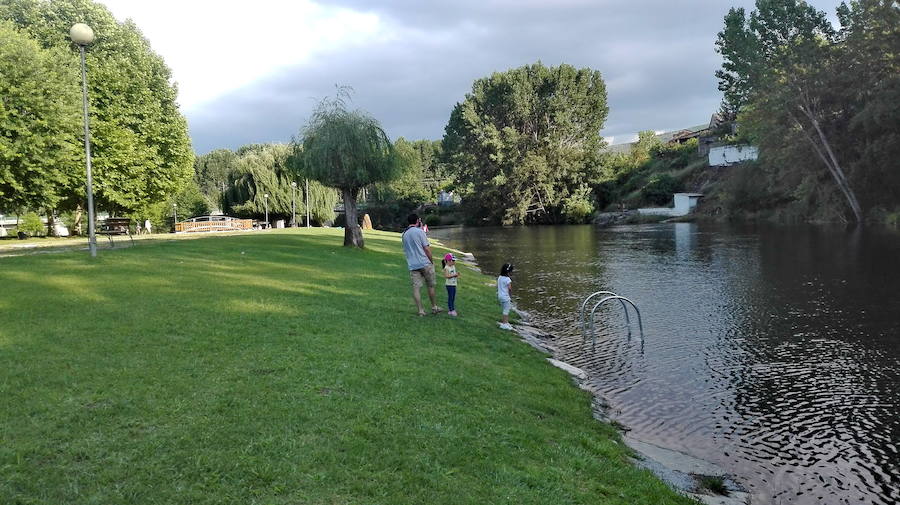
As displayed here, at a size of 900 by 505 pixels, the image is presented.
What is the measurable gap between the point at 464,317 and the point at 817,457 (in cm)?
763

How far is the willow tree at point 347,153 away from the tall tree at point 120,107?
15.3m

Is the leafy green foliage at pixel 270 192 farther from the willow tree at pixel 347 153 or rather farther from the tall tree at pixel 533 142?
the willow tree at pixel 347 153

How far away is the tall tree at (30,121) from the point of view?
959 inches

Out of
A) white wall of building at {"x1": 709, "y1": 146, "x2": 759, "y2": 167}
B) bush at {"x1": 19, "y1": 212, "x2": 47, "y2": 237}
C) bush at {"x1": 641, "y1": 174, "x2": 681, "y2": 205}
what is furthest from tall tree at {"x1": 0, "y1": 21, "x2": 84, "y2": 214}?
white wall of building at {"x1": 709, "y1": 146, "x2": 759, "y2": 167}

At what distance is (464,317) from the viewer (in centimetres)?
1366

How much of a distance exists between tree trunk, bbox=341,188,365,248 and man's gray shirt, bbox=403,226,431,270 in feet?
51.0

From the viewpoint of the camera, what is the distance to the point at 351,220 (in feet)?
91.0

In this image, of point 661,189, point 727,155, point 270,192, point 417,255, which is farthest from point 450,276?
point 727,155

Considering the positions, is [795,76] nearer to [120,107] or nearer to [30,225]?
[120,107]

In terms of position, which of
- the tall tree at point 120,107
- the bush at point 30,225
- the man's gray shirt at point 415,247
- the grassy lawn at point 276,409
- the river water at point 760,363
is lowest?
the river water at point 760,363

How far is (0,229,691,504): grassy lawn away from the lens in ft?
15.5

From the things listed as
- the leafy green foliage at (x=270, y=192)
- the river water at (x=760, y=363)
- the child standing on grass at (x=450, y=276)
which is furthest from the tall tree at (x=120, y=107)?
the child standing on grass at (x=450, y=276)

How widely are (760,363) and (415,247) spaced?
7.45m

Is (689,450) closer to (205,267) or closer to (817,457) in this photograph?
(817,457)
